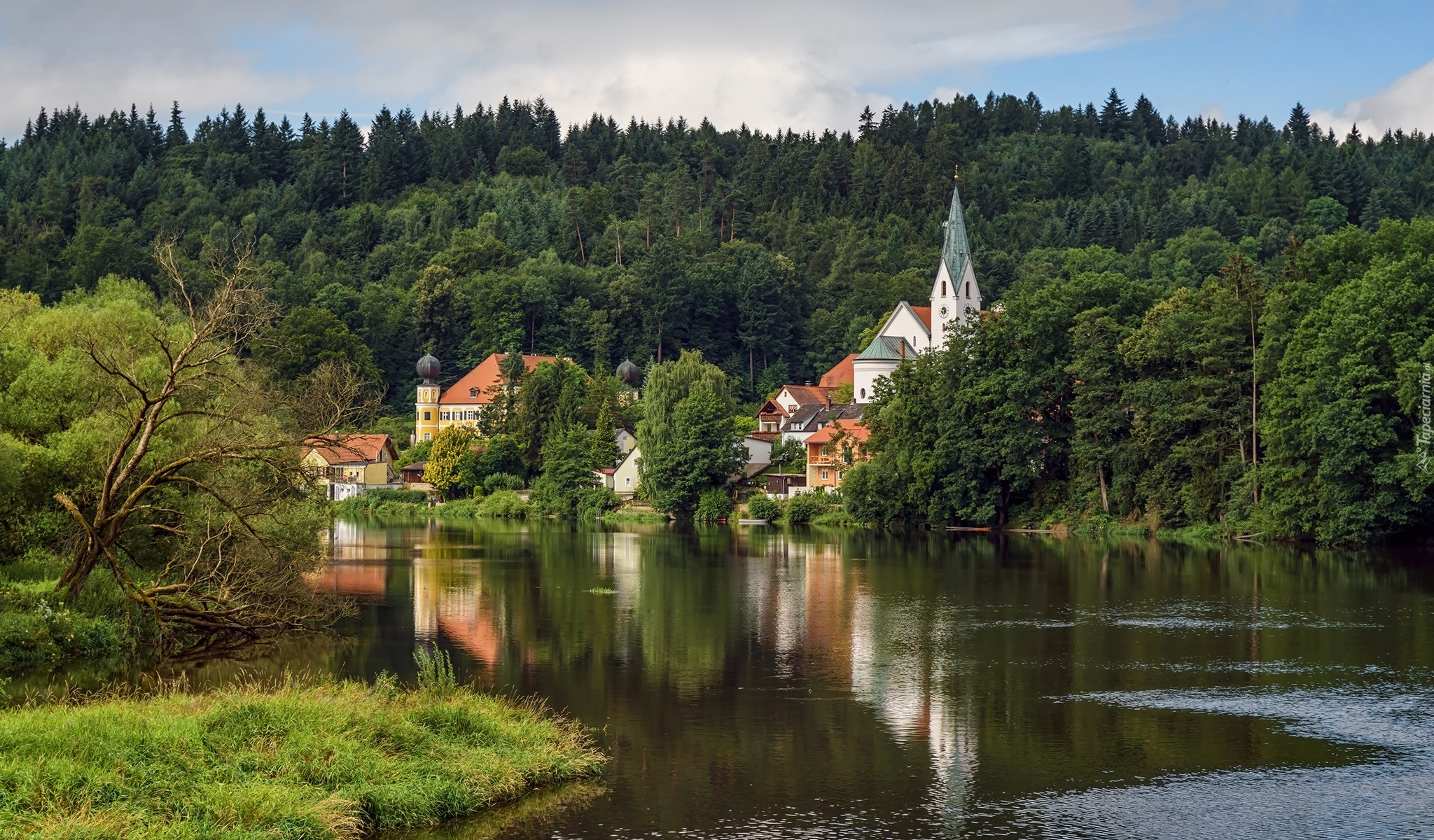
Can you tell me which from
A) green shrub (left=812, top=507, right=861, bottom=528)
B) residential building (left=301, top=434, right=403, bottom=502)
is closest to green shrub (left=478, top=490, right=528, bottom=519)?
residential building (left=301, top=434, right=403, bottom=502)

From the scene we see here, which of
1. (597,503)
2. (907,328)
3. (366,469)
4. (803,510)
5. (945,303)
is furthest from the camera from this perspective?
(945,303)

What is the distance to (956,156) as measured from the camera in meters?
183

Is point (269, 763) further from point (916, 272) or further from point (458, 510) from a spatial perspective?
point (916, 272)

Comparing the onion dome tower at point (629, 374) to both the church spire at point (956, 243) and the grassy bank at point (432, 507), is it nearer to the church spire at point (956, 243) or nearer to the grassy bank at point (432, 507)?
the grassy bank at point (432, 507)

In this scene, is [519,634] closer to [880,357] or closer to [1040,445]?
[1040,445]

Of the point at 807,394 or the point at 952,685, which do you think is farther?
the point at 807,394


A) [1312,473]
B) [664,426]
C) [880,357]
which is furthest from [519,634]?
[880,357]

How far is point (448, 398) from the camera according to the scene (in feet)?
409

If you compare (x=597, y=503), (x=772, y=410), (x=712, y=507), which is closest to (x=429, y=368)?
(x=772, y=410)

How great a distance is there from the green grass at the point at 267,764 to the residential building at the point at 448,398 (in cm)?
10034

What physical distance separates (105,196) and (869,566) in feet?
422

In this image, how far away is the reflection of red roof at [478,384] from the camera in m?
122

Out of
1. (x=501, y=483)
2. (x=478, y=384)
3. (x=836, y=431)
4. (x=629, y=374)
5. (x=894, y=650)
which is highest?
(x=629, y=374)

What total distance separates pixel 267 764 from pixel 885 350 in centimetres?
9105
